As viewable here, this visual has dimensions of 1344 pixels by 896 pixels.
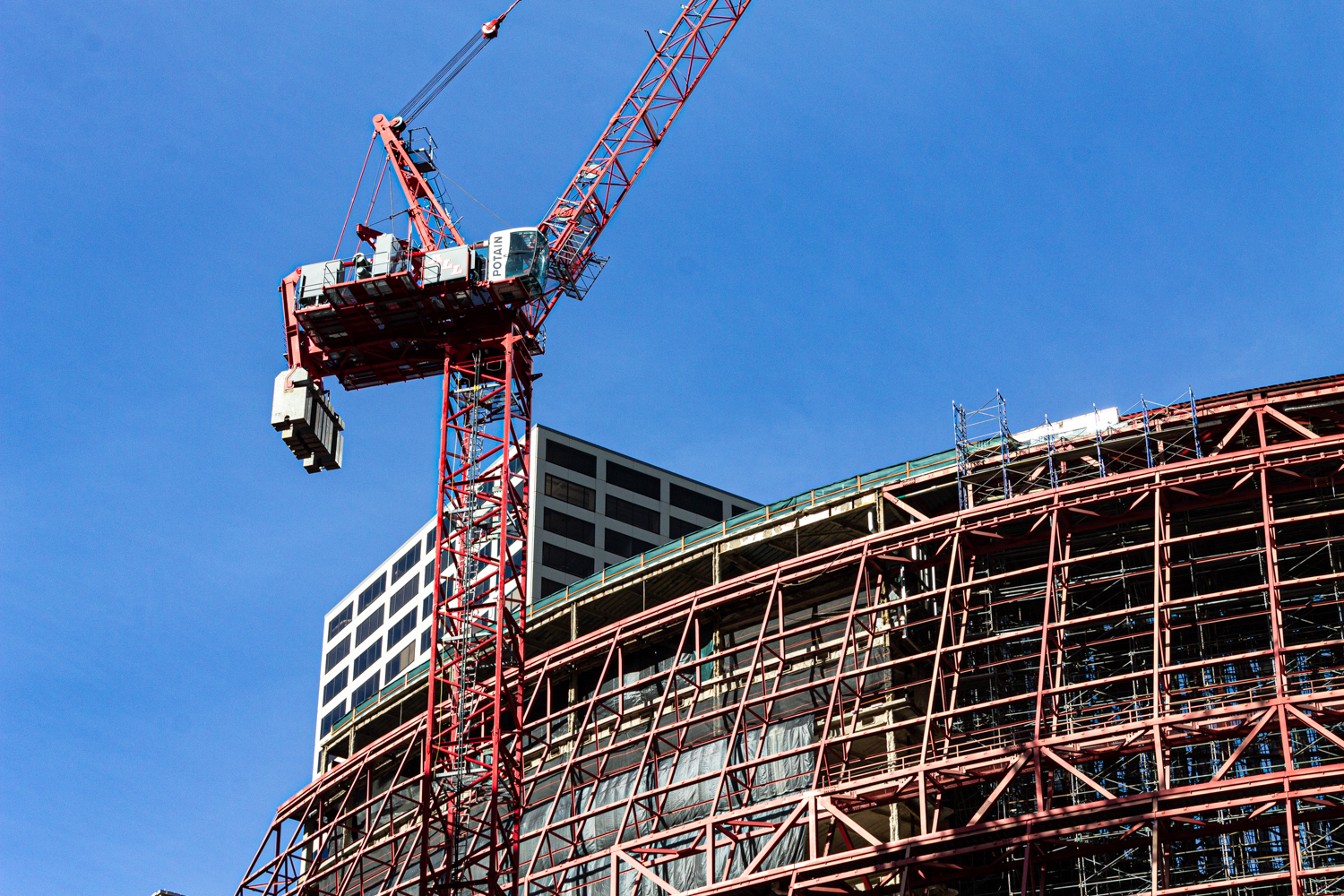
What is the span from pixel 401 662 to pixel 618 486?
21.1 m

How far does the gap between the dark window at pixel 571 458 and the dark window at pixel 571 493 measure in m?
1.16

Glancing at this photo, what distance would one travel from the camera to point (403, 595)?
137m

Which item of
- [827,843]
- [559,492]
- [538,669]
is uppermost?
[559,492]

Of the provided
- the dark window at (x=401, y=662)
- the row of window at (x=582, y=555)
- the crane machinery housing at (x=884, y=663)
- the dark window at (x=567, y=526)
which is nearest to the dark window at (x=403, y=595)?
the dark window at (x=401, y=662)

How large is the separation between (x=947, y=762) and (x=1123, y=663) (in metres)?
11.6

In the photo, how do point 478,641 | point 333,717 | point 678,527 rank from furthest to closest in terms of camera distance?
point 333,717 → point 678,527 → point 478,641

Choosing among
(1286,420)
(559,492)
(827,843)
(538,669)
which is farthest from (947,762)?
(559,492)

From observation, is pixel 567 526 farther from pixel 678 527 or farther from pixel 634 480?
pixel 678 527

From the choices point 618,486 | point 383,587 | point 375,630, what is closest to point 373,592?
point 383,587

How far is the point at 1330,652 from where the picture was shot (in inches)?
2586

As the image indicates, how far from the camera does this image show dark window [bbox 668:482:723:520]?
433 feet

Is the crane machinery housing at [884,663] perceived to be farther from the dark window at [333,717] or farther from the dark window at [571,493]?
the dark window at [333,717]

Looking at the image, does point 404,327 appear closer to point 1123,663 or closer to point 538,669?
point 538,669

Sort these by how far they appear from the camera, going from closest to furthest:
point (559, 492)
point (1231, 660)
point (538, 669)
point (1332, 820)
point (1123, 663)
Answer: point (1231, 660) → point (1332, 820) → point (1123, 663) → point (538, 669) → point (559, 492)
